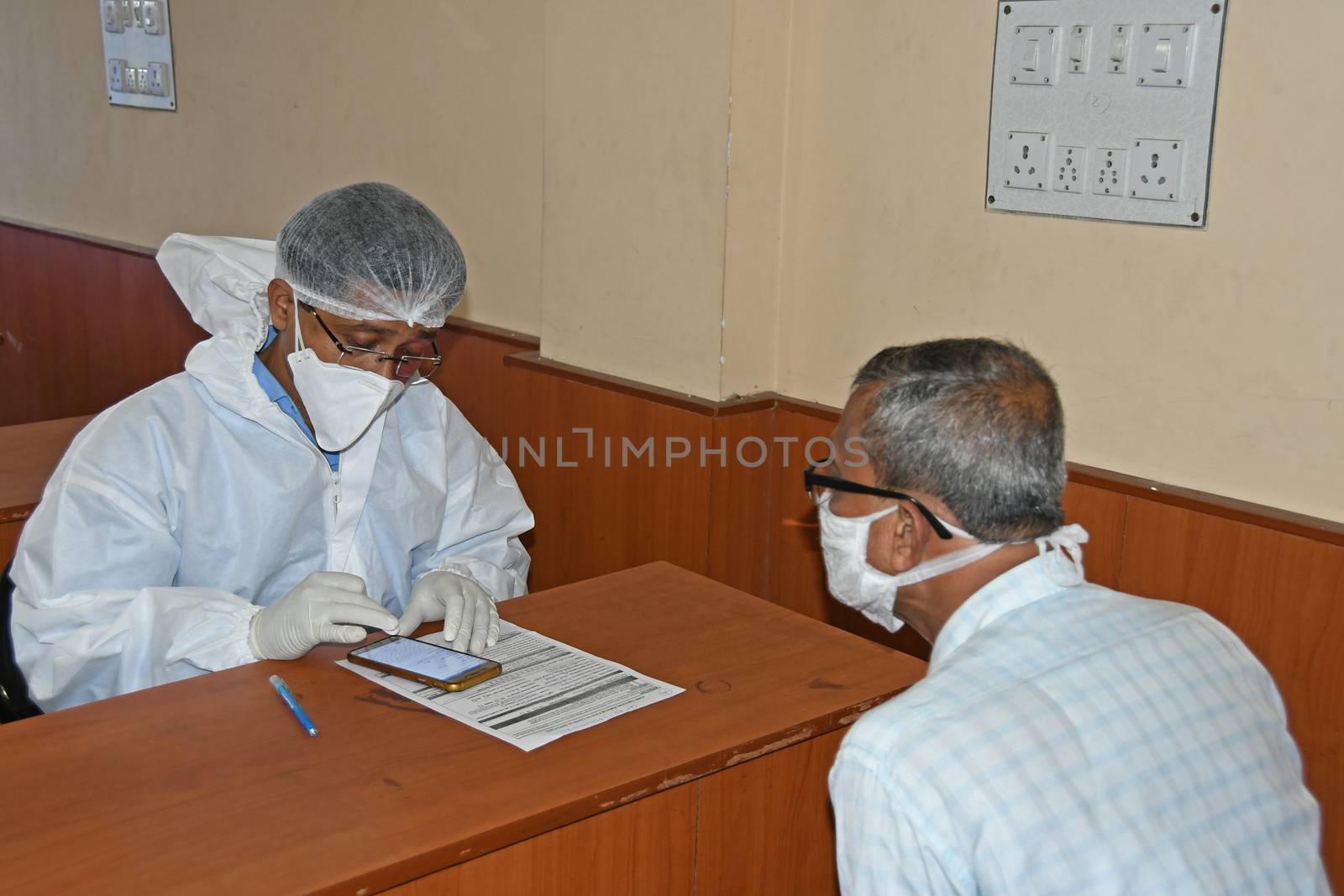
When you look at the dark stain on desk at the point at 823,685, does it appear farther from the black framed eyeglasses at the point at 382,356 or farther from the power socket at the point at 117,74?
the power socket at the point at 117,74

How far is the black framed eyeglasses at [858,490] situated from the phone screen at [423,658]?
1.71 feet

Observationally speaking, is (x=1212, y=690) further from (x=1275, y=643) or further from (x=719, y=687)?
(x=1275, y=643)

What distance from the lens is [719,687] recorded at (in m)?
1.66

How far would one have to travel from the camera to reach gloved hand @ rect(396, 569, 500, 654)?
1756 millimetres

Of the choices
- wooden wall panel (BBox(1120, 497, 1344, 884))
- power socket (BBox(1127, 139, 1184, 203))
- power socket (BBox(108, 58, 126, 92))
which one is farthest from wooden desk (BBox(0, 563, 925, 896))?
power socket (BBox(108, 58, 126, 92))

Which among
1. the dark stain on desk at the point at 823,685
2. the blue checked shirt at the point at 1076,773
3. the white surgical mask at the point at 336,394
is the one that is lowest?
the dark stain on desk at the point at 823,685

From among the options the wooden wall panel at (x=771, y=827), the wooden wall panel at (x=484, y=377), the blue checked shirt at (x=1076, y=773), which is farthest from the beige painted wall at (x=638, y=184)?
the blue checked shirt at (x=1076, y=773)

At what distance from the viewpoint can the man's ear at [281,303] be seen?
76.7 inches

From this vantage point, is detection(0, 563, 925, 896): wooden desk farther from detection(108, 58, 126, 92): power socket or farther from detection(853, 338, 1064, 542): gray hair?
detection(108, 58, 126, 92): power socket

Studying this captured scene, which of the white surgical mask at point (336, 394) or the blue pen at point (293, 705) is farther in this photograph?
the white surgical mask at point (336, 394)

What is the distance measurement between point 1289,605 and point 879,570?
906 mm

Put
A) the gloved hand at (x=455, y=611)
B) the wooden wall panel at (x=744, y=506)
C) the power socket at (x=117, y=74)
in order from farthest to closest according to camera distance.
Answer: the power socket at (x=117, y=74) < the wooden wall panel at (x=744, y=506) < the gloved hand at (x=455, y=611)

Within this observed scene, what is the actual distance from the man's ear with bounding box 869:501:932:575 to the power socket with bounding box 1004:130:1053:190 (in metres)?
1.06

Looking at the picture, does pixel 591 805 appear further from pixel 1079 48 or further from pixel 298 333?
pixel 1079 48
